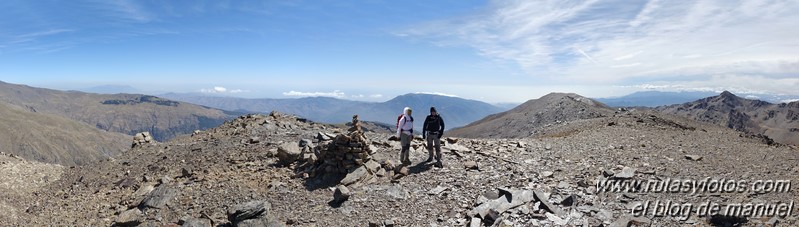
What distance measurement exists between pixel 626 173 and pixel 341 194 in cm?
1145

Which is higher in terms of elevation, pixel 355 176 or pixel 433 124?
pixel 433 124

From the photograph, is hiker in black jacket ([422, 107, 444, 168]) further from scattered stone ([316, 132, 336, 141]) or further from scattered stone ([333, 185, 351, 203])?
scattered stone ([316, 132, 336, 141])

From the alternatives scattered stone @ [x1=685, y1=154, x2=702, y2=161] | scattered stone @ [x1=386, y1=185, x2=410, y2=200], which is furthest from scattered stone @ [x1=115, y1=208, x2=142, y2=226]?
scattered stone @ [x1=685, y1=154, x2=702, y2=161]

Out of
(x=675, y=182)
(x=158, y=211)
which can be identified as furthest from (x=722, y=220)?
(x=158, y=211)

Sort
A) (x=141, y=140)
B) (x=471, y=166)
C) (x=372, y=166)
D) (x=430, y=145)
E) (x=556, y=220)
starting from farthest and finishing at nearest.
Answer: (x=141, y=140) < (x=430, y=145) < (x=471, y=166) < (x=372, y=166) < (x=556, y=220)

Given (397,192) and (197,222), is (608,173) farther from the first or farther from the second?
(197,222)

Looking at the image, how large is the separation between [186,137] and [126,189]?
32.4 ft

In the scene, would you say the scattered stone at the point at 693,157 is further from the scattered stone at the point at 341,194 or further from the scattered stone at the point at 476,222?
the scattered stone at the point at 341,194

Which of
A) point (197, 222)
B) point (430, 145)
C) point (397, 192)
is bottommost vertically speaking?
point (197, 222)

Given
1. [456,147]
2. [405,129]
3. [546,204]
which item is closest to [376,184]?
[405,129]

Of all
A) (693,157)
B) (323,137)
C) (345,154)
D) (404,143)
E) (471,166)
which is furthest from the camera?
(323,137)

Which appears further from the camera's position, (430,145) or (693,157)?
(693,157)

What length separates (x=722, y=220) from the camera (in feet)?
40.1

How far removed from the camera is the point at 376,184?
659 inches
